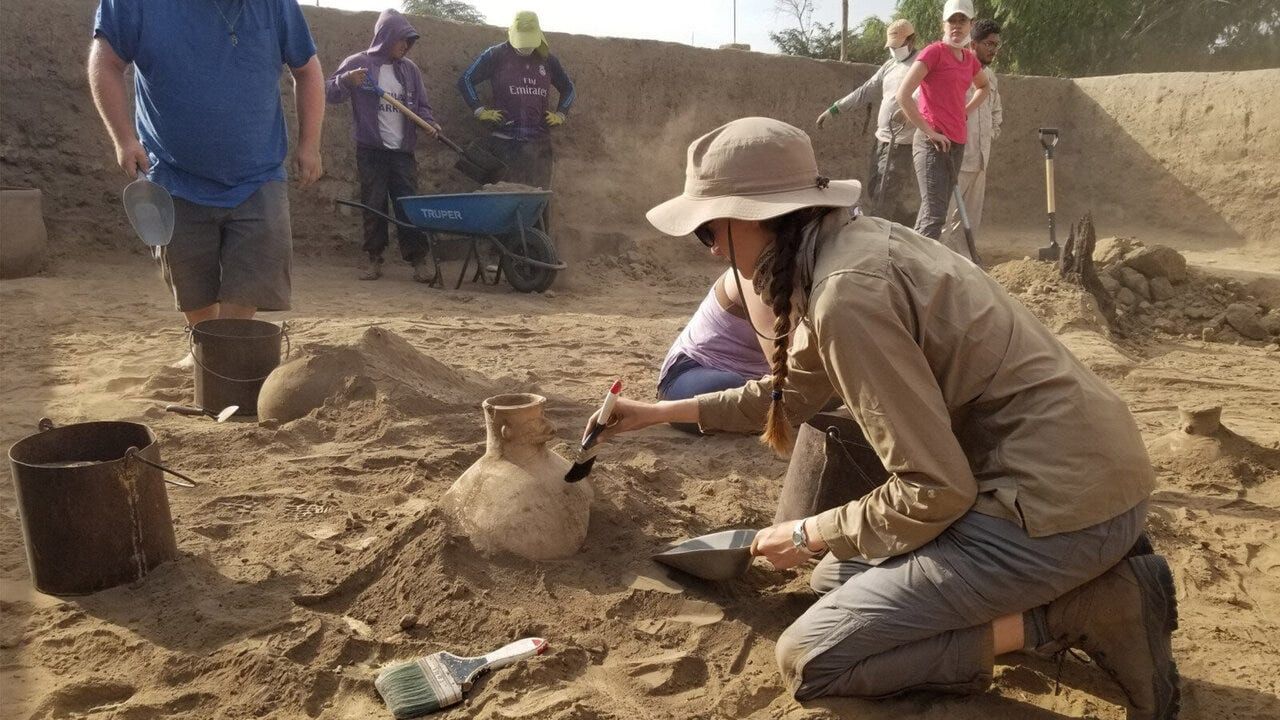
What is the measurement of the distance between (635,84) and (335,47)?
2.72m

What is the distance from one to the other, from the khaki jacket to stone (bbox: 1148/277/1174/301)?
19.3 feet

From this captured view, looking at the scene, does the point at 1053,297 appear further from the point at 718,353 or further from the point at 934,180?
the point at 718,353

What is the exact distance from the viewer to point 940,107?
638cm

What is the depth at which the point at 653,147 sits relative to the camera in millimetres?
9438

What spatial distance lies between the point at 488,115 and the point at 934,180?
3.61m

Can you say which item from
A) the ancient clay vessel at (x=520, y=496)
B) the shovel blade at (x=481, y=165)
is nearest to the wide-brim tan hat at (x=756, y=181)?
the ancient clay vessel at (x=520, y=496)

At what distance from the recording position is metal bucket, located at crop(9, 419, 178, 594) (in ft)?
8.44

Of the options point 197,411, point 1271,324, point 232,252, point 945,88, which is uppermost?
point 945,88

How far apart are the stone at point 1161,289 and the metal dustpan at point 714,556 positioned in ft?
19.1

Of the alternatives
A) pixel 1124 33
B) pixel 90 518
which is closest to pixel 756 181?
pixel 90 518

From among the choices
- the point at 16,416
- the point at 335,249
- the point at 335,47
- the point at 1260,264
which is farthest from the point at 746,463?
the point at 1260,264

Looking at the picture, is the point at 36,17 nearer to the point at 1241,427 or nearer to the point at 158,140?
the point at 158,140

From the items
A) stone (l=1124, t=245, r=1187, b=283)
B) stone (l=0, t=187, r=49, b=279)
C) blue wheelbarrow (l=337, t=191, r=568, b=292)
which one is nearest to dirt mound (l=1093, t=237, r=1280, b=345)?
stone (l=1124, t=245, r=1187, b=283)

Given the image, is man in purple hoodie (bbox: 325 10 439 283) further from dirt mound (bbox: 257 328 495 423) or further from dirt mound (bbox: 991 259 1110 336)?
dirt mound (bbox: 991 259 1110 336)
